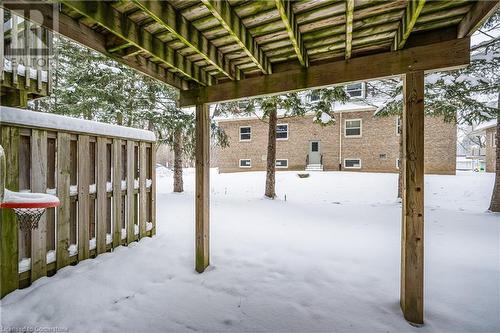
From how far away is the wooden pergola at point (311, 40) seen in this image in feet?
6.93

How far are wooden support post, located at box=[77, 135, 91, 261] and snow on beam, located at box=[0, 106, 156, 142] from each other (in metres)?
0.19

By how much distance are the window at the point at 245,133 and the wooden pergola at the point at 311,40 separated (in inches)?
680

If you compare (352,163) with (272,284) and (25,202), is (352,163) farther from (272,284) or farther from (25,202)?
(25,202)

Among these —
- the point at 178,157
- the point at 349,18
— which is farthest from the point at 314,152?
the point at 349,18

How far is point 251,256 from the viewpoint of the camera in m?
4.29

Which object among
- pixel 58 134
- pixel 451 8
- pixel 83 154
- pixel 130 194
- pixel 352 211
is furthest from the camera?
pixel 352 211

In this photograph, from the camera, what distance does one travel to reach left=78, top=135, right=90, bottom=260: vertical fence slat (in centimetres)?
375

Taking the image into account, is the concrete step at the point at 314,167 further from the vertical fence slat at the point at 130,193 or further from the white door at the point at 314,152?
the vertical fence slat at the point at 130,193

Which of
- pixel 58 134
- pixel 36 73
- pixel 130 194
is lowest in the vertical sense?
pixel 130 194

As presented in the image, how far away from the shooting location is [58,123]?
3.44m

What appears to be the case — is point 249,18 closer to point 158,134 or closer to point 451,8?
point 451,8

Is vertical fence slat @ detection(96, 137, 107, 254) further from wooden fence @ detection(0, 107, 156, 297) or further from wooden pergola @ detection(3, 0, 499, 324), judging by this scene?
wooden pergola @ detection(3, 0, 499, 324)

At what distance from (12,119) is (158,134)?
29.7ft

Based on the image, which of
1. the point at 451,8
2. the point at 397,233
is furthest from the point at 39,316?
the point at 397,233
